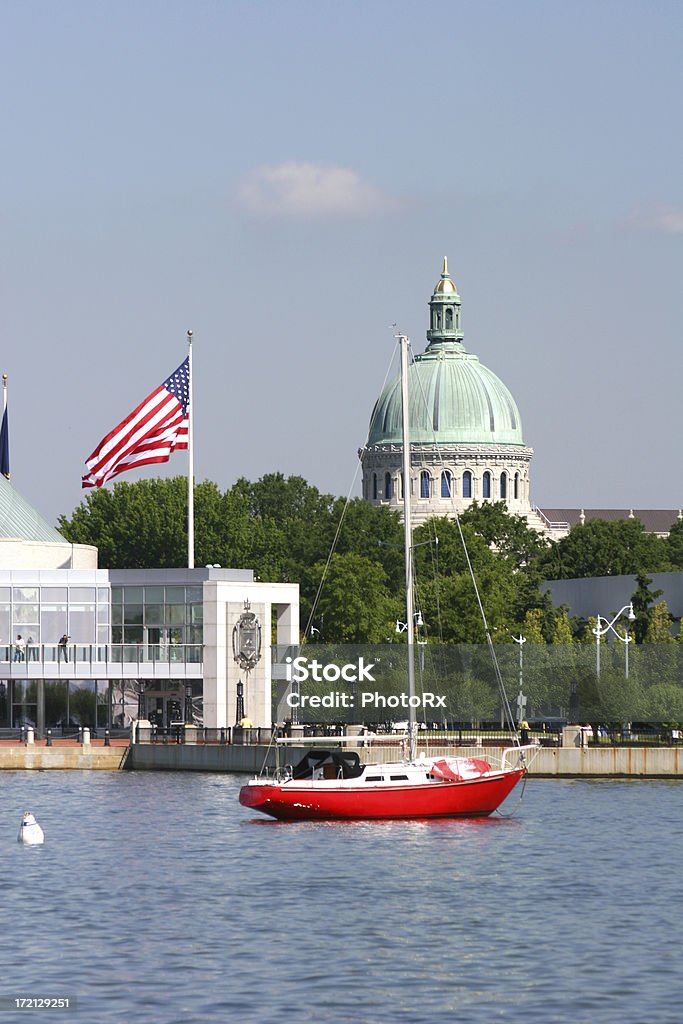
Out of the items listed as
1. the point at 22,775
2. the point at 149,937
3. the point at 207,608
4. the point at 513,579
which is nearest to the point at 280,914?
the point at 149,937

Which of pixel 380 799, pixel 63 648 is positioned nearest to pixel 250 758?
pixel 63 648

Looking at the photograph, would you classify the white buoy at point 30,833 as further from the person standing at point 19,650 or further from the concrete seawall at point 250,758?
the person standing at point 19,650

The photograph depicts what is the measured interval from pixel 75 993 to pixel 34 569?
220 feet

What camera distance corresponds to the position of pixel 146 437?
9119cm

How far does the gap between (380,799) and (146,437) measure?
96.4 ft

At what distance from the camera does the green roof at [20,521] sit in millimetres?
109875

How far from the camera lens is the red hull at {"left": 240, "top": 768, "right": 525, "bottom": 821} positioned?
216 feet

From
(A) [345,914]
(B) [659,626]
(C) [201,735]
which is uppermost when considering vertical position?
(B) [659,626]

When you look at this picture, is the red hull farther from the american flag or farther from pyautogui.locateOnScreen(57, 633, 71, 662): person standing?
pyautogui.locateOnScreen(57, 633, 71, 662): person standing

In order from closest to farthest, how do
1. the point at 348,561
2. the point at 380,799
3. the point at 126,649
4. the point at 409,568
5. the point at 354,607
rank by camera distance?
the point at 380,799 < the point at 409,568 < the point at 126,649 < the point at 354,607 < the point at 348,561

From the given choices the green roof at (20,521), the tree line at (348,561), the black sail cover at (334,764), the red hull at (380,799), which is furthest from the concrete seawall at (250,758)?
the tree line at (348,561)

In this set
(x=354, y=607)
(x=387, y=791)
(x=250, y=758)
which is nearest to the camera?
(x=387, y=791)

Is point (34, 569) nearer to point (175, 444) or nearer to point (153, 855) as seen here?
point (175, 444)

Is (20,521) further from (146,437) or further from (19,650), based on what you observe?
(146,437)
